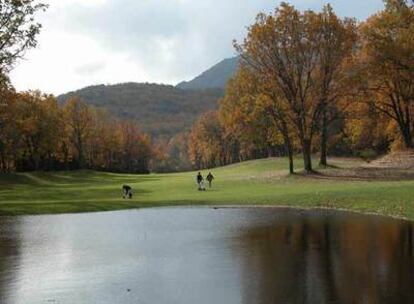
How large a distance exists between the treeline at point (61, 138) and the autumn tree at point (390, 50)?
3446cm

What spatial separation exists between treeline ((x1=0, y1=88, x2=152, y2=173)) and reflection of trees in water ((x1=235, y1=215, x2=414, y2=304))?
3651 cm

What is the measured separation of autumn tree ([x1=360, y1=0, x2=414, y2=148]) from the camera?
56.3m

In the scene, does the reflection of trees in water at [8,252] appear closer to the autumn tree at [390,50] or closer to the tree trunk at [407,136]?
the autumn tree at [390,50]

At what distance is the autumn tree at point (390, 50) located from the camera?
185 feet

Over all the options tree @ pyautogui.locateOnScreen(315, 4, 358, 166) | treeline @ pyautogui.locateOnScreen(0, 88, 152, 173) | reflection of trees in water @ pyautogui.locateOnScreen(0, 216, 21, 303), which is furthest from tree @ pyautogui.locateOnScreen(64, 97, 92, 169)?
reflection of trees in water @ pyautogui.locateOnScreen(0, 216, 21, 303)

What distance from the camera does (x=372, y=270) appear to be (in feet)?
50.6

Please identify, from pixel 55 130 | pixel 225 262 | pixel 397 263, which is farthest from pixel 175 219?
pixel 55 130

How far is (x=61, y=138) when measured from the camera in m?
98.2

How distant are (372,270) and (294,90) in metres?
41.2

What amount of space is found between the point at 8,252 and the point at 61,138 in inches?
3132

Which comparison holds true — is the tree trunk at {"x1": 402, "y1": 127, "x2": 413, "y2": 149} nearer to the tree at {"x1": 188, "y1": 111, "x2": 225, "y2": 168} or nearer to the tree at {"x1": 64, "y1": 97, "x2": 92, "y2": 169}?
the tree at {"x1": 64, "y1": 97, "x2": 92, "y2": 169}

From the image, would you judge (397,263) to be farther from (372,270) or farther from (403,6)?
(403,6)

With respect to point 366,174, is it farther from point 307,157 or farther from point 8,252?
point 8,252

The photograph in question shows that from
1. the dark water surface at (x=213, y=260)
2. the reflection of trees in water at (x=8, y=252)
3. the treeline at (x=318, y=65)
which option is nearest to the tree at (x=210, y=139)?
the treeline at (x=318, y=65)
